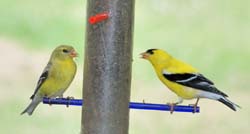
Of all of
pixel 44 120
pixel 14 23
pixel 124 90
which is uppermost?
pixel 14 23

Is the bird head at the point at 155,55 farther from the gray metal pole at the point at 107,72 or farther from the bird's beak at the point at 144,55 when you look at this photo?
the gray metal pole at the point at 107,72

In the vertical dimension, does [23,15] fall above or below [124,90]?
above

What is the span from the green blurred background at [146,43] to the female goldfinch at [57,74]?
655 millimetres

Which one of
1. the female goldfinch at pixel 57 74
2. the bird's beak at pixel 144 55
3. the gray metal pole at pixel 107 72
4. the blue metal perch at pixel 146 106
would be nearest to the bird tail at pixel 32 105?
the female goldfinch at pixel 57 74

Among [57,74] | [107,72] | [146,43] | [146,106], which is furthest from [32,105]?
[146,43]

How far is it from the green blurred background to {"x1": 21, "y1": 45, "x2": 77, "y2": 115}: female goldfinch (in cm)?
65

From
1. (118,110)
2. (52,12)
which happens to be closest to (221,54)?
(52,12)

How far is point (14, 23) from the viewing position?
3654 mm

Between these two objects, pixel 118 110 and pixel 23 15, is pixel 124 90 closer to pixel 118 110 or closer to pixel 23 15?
pixel 118 110

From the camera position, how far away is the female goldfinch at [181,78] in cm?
298

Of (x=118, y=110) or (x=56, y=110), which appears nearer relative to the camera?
(x=118, y=110)

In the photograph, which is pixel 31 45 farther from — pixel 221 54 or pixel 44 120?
pixel 221 54

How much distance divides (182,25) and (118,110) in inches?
40.2

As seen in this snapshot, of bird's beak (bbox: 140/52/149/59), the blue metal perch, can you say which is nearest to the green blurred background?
bird's beak (bbox: 140/52/149/59)
